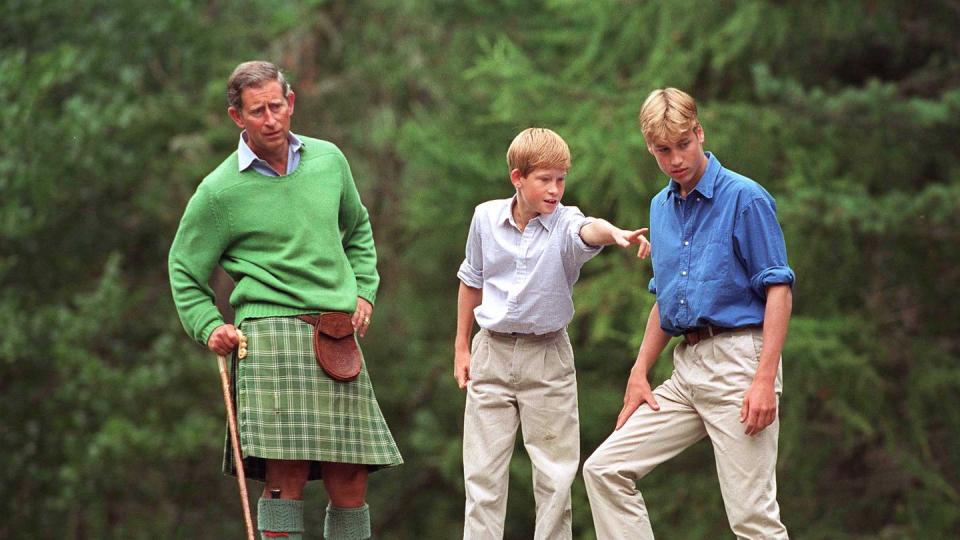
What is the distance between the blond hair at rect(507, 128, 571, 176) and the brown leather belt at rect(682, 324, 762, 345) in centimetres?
60

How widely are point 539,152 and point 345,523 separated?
1283mm

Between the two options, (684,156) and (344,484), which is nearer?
(684,156)

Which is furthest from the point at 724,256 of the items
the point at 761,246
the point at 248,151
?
the point at 248,151

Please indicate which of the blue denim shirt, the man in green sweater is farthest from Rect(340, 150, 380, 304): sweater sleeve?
the blue denim shirt

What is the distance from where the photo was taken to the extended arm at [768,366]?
379 centimetres

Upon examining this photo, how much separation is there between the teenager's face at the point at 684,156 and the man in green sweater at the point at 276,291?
3.38ft

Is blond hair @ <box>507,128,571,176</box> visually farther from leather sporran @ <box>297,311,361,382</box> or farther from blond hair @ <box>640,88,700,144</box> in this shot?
leather sporran @ <box>297,311,361,382</box>

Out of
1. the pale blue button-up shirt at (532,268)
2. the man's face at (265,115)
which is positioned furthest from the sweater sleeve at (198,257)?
the pale blue button-up shirt at (532,268)

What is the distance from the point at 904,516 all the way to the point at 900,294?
1638 millimetres

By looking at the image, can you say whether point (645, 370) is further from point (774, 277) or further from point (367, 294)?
point (367, 294)

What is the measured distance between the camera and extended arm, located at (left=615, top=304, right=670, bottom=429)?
4113mm

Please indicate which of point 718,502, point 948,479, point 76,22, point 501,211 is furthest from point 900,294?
point 76,22

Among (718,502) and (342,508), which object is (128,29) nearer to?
(718,502)

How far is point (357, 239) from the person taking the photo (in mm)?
4492
